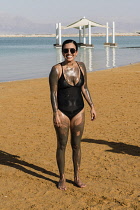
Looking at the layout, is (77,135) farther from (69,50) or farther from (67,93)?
(69,50)

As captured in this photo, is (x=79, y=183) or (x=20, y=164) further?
(x=20, y=164)

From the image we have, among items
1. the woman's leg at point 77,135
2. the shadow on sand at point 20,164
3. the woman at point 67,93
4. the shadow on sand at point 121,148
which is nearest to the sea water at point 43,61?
the shadow on sand at point 121,148

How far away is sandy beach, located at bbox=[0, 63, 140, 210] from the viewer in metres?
4.72

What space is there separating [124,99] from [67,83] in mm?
7325

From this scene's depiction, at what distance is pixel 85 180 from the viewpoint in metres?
5.34

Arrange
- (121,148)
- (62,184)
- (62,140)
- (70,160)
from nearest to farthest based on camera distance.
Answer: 1. (62,140)
2. (62,184)
3. (70,160)
4. (121,148)

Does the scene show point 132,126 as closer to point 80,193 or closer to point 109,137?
point 109,137

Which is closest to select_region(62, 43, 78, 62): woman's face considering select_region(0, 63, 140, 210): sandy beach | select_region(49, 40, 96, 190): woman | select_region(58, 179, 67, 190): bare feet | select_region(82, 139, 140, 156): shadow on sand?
select_region(49, 40, 96, 190): woman

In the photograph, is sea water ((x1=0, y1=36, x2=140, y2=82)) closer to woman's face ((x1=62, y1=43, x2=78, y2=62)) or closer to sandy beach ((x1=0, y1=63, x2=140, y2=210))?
sandy beach ((x1=0, y1=63, x2=140, y2=210))

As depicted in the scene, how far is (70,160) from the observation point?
6188 millimetres

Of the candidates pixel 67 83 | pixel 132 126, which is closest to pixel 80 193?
pixel 67 83

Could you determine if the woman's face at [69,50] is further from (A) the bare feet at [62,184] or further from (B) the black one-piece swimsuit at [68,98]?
(A) the bare feet at [62,184]

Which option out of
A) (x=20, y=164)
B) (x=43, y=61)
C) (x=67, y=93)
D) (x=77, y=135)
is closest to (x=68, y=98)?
(x=67, y=93)

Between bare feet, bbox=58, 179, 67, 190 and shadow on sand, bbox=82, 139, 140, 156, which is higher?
bare feet, bbox=58, 179, 67, 190
